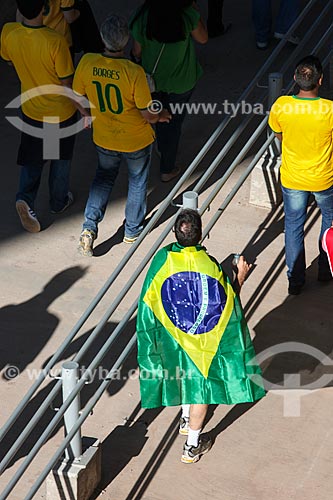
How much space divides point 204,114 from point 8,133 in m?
1.65

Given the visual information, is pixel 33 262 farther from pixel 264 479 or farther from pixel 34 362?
pixel 264 479

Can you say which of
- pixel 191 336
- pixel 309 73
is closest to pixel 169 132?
pixel 309 73

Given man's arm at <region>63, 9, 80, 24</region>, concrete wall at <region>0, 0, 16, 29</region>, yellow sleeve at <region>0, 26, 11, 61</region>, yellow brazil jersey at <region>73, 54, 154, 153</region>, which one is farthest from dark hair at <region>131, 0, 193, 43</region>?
concrete wall at <region>0, 0, 16, 29</region>

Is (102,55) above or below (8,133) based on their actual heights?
above

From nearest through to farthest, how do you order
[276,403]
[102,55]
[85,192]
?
[276,403], [102,55], [85,192]

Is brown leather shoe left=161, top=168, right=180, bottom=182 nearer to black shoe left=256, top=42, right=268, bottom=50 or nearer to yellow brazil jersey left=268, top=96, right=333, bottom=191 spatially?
yellow brazil jersey left=268, top=96, right=333, bottom=191

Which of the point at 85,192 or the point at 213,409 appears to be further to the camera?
the point at 85,192

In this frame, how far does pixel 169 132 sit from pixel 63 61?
3.70 feet

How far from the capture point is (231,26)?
11.3 metres

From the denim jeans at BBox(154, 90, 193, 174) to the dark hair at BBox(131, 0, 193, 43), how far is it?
1.53 feet

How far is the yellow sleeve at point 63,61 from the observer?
7.98 metres

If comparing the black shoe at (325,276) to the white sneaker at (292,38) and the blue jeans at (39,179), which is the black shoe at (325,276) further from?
the white sneaker at (292,38)

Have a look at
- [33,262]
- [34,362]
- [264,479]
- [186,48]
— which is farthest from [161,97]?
[264,479]

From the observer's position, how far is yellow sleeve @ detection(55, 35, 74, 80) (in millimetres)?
7984
